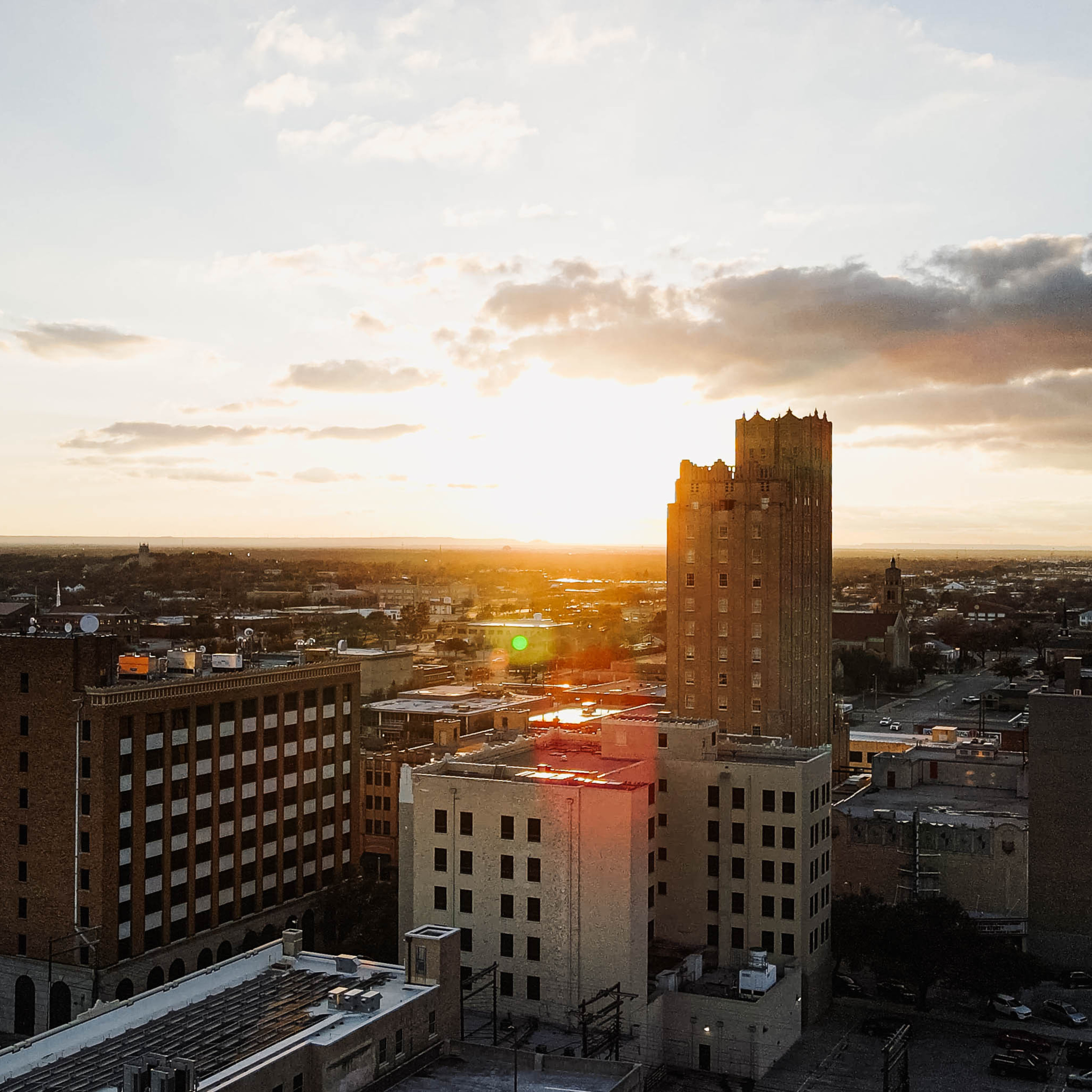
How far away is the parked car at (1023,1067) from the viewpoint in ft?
232

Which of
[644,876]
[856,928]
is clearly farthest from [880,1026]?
[644,876]

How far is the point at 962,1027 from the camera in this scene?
80625 mm

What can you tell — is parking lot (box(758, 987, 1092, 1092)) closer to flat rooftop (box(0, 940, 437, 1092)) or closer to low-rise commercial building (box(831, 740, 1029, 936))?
low-rise commercial building (box(831, 740, 1029, 936))

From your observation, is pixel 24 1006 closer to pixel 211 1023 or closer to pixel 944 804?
pixel 211 1023

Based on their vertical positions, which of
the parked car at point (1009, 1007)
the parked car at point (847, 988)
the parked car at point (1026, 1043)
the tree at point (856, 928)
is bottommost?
the parked car at point (847, 988)

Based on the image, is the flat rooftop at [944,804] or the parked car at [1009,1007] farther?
the flat rooftop at [944,804]

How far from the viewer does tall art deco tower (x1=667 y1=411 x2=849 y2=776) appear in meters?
126

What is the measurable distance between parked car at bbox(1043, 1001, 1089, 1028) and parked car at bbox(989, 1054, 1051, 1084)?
8.18m

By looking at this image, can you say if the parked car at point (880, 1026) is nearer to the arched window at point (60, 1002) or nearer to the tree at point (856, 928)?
the tree at point (856, 928)

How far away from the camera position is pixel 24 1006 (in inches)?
3120

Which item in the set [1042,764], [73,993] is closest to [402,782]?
[73,993]

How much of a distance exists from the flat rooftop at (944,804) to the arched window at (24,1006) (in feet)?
209

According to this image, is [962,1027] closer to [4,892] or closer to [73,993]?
[73,993]

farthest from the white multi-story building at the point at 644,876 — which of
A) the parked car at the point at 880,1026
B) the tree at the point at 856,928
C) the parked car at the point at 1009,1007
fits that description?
the parked car at the point at 1009,1007
